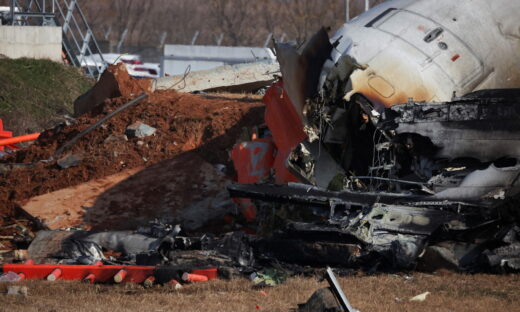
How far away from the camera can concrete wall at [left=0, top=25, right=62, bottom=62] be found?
27.8m

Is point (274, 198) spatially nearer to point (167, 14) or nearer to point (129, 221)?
point (129, 221)

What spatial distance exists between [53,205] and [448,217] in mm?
6258

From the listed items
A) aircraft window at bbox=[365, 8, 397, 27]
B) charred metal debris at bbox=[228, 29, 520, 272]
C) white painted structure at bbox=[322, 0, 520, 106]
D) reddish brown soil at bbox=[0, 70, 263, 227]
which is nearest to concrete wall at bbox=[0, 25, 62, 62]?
reddish brown soil at bbox=[0, 70, 263, 227]

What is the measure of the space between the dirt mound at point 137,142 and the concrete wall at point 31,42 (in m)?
13.9

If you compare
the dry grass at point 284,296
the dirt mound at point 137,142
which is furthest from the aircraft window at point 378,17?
the dry grass at point 284,296

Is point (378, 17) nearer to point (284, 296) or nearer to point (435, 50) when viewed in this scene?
point (435, 50)

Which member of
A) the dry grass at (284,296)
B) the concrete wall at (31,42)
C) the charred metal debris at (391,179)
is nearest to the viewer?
the dry grass at (284,296)

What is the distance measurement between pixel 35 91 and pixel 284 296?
2039 centimetres

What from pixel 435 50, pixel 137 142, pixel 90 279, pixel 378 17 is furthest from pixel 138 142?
pixel 90 279

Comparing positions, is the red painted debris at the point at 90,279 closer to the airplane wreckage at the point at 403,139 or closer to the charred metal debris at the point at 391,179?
the charred metal debris at the point at 391,179

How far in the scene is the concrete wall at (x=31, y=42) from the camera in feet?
91.2

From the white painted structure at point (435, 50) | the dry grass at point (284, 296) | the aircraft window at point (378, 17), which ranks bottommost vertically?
the dry grass at point (284, 296)

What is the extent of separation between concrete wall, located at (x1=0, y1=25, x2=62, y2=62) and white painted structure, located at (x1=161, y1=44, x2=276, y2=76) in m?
4.79

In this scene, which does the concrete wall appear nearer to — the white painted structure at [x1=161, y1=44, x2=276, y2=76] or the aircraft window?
the white painted structure at [x1=161, y1=44, x2=276, y2=76]
